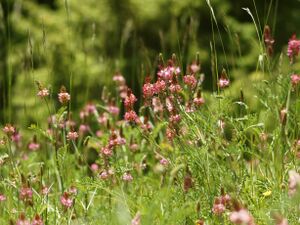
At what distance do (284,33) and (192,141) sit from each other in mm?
4872

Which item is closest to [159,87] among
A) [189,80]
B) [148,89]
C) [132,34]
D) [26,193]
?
[148,89]

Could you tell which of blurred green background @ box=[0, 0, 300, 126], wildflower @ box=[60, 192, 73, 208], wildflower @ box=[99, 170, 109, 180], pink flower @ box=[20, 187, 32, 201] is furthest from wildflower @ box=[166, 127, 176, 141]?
blurred green background @ box=[0, 0, 300, 126]

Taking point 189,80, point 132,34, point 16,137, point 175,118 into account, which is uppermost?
point 189,80

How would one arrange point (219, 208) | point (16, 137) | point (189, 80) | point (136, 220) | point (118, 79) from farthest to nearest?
1. point (118, 79)
2. point (16, 137)
3. point (189, 80)
4. point (219, 208)
5. point (136, 220)

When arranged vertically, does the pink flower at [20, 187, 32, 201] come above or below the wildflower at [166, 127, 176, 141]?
below

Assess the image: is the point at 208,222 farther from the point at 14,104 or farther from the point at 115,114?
the point at 14,104

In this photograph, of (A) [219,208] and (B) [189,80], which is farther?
(B) [189,80]

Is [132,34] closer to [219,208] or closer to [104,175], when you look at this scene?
[104,175]

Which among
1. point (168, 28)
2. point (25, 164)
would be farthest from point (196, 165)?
point (168, 28)

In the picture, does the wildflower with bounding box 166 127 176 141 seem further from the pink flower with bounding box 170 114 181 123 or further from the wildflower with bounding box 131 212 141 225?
the wildflower with bounding box 131 212 141 225

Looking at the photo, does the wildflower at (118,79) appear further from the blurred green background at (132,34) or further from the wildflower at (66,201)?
the blurred green background at (132,34)

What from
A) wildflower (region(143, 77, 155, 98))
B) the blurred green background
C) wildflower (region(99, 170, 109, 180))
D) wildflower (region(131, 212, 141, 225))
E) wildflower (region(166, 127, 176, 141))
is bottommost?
the blurred green background

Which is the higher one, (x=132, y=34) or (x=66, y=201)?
(x=66, y=201)

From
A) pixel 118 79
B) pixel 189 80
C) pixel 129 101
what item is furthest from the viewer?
pixel 118 79
